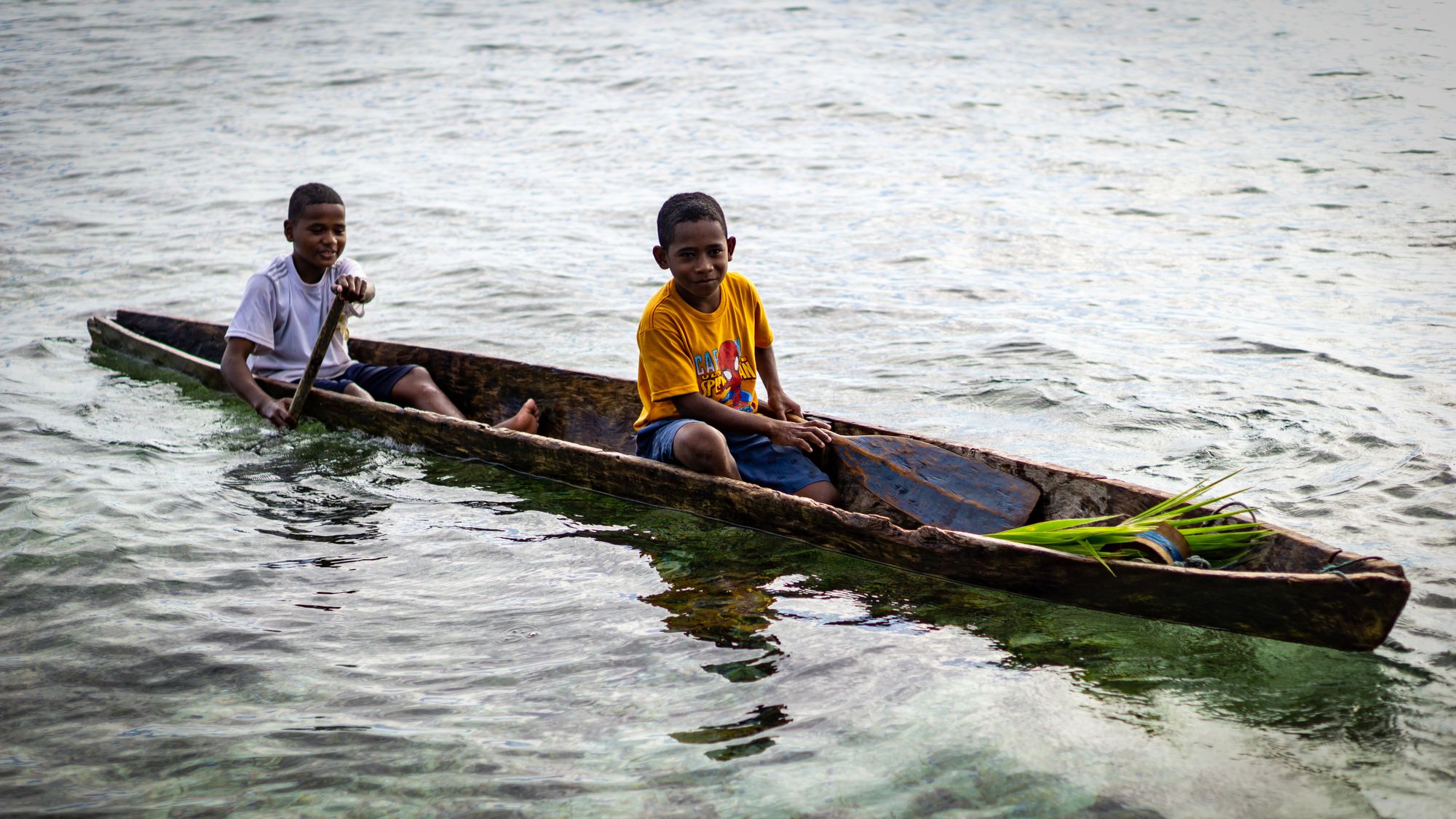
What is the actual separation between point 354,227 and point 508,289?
10.3 feet

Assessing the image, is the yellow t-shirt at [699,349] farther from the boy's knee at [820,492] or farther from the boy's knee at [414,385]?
the boy's knee at [414,385]

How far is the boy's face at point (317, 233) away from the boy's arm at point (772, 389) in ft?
6.97

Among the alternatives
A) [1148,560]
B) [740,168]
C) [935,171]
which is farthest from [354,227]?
[1148,560]

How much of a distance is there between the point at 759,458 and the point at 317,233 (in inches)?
96.2

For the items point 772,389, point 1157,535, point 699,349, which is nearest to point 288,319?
point 699,349

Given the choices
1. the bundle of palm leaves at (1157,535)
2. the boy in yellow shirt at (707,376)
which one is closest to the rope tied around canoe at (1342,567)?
the bundle of palm leaves at (1157,535)

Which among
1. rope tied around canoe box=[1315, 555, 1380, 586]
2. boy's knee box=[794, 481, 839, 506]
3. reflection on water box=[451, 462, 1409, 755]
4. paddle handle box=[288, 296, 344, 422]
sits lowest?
reflection on water box=[451, 462, 1409, 755]

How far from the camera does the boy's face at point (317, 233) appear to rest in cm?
513

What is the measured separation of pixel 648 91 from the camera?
16.5 metres

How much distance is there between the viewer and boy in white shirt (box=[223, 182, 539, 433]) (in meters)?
5.11

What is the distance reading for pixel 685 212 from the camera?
3.92 meters

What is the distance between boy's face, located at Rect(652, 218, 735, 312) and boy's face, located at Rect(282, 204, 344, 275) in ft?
6.36

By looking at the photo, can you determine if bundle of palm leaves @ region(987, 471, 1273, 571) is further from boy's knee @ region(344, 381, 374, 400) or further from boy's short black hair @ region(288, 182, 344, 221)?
boy's short black hair @ region(288, 182, 344, 221)

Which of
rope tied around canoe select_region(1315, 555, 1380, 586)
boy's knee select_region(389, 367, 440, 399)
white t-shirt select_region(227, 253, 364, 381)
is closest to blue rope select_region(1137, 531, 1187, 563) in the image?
rope tied around canoe select_region(1315, 555, 1380, 586)
